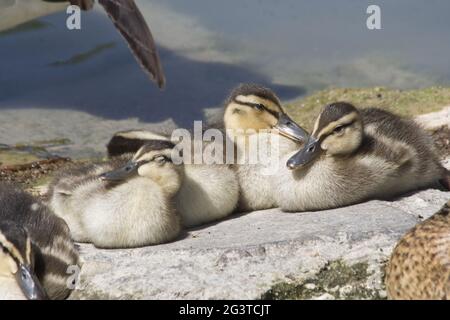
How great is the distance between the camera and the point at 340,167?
373cm

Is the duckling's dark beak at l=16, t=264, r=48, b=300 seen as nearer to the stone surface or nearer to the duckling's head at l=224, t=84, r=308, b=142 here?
the stone surface

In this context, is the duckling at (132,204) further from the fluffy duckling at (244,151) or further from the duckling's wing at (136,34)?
the duckling's wing at (136,34)

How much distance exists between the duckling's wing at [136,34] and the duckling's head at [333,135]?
1.96 feet

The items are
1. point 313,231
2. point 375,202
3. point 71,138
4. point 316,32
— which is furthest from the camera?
point 316,32

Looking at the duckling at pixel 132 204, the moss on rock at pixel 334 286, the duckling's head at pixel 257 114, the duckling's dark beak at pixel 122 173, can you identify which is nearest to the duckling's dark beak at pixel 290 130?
the duckling's head at pixel 257 114

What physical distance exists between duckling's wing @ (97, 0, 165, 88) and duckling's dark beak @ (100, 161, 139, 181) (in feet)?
1.43

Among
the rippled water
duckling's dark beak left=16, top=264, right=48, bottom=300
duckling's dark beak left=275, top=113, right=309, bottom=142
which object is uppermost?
duckling's dark beak left=275, top=113, right=309, bottom=142

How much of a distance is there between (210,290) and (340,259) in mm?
438

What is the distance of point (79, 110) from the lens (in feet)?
21.0

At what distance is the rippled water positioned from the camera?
6516mm

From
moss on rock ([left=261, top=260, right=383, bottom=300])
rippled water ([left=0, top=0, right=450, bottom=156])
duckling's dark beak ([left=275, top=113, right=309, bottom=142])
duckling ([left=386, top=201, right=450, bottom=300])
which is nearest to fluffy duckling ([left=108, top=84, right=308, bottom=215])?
duckling's dark beak ([left=275, top=113, right=309, bottom=142])

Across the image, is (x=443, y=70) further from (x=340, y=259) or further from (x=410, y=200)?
(x=340, y=259)

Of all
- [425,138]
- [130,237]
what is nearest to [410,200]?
[425,138]

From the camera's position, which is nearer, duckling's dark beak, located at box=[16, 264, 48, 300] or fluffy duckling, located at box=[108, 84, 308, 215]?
duckling's dark beak, located at box=[16, 264, 48, 300]
